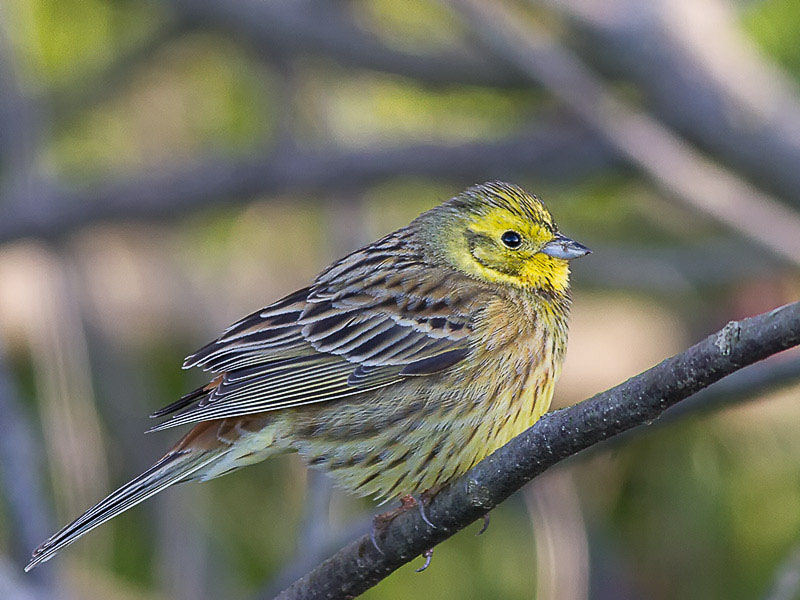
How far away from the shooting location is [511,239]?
453 centimetres

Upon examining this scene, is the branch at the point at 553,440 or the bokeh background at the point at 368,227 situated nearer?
the branch at the point at 553,440

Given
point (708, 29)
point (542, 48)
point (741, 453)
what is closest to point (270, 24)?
point (542, 48)

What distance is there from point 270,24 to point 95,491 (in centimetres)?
266

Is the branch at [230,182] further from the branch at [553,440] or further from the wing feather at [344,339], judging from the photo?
the branch at [553,440]

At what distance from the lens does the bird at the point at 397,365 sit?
4.12 metres

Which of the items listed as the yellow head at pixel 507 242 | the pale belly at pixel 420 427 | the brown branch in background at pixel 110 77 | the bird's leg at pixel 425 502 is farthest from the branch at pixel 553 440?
the brown branch in background at pixel 110 77

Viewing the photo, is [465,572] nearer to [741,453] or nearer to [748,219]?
[741,453]

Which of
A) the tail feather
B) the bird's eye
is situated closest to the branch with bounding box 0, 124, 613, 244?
the bird's eye

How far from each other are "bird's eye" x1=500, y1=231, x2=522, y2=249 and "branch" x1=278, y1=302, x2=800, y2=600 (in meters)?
1.18

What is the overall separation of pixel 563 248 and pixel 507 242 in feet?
0.66

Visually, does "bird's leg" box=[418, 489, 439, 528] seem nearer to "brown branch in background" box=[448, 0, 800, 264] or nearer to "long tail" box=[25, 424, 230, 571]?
"long tail" box=[25, 424, 230, 571]

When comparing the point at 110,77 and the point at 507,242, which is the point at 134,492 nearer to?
the point at 507,242

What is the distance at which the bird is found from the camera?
4125mm

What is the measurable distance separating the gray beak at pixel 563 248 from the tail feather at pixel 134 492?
125cm
